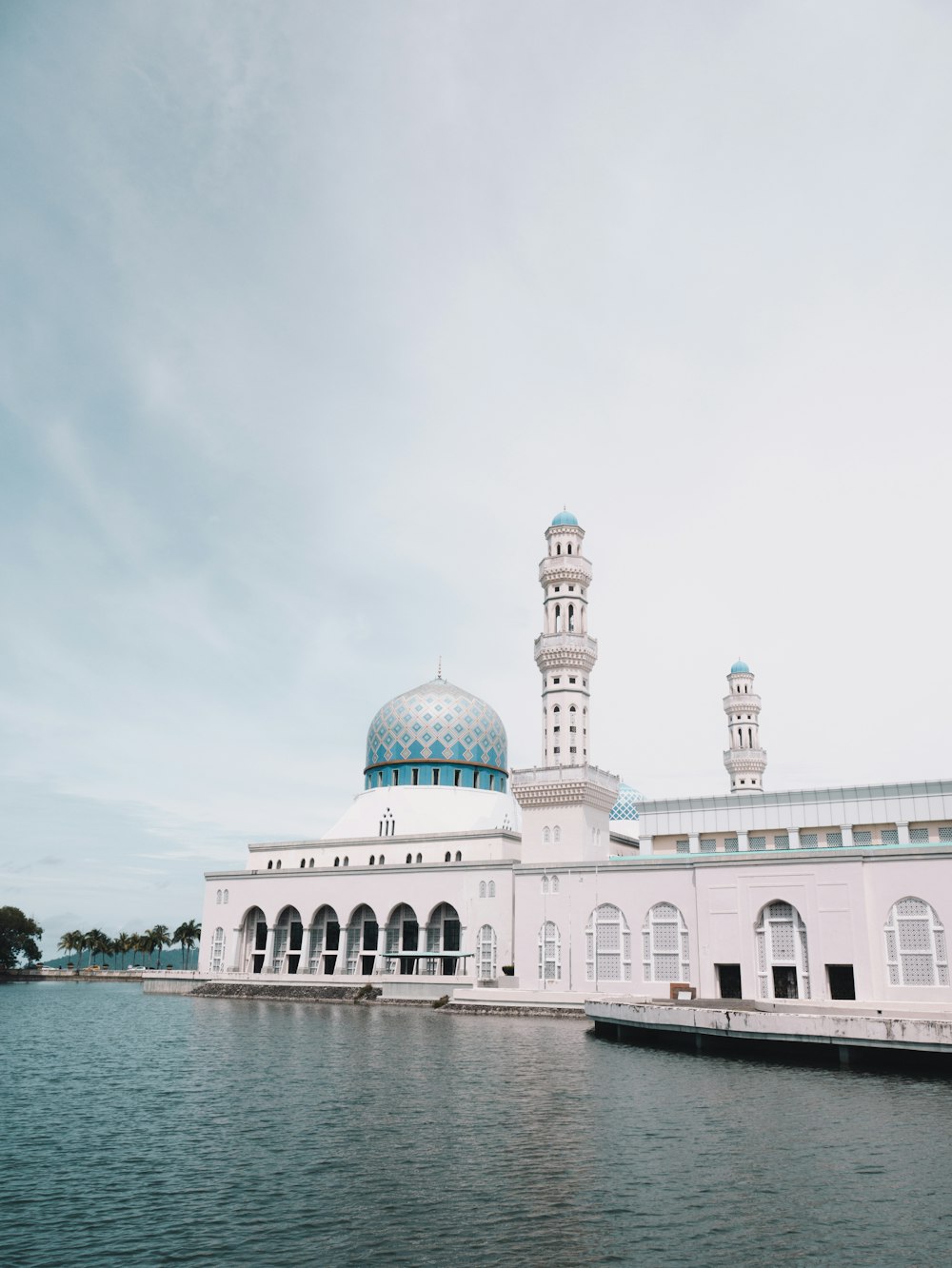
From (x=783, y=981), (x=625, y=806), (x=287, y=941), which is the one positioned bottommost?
(x=783, y=981)

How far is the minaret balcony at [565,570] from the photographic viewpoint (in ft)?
200

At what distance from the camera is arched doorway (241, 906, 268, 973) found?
70.8 metres

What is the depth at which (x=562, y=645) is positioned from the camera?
59.1 metres

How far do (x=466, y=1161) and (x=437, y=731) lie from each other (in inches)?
2149

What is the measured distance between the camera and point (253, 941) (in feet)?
236

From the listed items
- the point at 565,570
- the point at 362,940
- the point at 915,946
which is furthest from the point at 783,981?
the point at 362,940

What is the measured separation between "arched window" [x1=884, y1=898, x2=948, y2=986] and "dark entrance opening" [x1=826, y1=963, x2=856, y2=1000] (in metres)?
2.01

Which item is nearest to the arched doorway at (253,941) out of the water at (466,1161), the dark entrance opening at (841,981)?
the water at (466,1161)

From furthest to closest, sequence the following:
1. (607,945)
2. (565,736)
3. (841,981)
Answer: (565,736)
(607,945)
(841,981)

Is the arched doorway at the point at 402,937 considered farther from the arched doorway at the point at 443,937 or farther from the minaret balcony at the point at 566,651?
the minaret balcony at the point at 566,651

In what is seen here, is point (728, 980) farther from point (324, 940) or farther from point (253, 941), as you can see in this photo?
point (253, 941)

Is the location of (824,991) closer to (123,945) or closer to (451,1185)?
(451,1185)

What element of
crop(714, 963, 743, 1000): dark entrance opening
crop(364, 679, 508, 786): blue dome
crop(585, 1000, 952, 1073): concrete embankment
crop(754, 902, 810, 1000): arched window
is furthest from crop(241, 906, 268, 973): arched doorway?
crop(754, 902, 810, 1000): arched window

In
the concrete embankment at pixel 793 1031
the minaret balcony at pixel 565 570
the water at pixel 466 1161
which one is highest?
the minaret balcony at pixel 565 570
